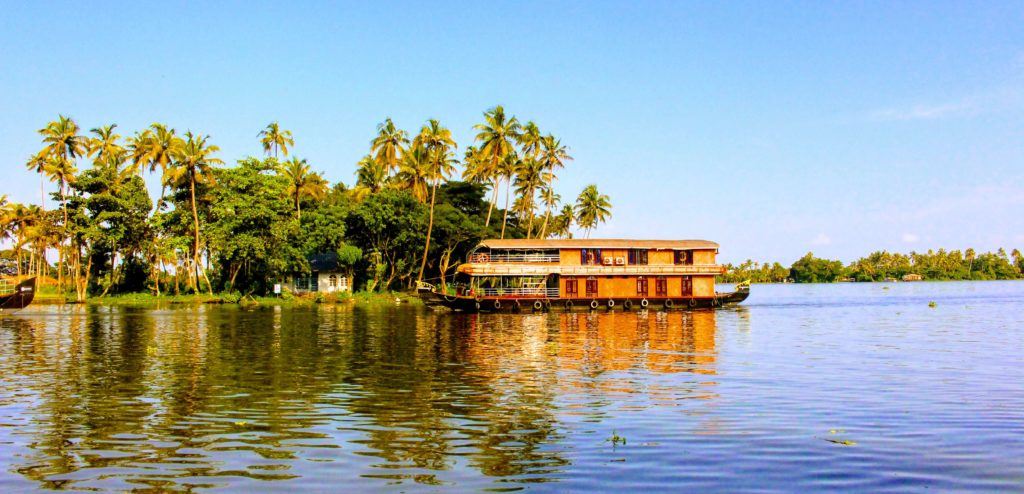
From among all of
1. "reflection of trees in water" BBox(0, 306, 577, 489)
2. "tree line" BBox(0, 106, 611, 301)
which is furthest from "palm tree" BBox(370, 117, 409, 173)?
"reflection of trees in water" BBox(0, 306, 577, 489)

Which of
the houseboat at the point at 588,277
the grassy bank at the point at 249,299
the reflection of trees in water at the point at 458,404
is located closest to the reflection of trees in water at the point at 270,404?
the reflection of trees in water at the point at 458,404

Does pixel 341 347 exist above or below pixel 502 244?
below

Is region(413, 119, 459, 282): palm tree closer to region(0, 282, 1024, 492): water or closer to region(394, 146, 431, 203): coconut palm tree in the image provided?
region(394, 146, 431, 203): coconut palm tree

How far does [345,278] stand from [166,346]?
49196mm

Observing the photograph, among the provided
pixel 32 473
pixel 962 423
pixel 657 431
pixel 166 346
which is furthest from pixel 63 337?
pixel 962 423

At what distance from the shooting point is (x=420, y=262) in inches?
2987

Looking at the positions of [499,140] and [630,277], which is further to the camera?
[499,140]

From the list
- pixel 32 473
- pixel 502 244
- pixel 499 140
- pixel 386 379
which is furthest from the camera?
pixel 499 140

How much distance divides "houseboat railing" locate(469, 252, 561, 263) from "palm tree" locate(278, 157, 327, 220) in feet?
75.1

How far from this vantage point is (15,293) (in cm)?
4791

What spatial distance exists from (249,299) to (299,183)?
13.9 meters

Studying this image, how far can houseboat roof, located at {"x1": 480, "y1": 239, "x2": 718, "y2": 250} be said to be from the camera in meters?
52.5

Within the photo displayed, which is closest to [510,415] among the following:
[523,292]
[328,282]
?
[523,292]

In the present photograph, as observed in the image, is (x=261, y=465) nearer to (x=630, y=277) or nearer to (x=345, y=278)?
(x=630, y=277)
